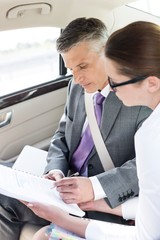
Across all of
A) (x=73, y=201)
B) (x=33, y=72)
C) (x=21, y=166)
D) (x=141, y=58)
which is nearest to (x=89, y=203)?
(x=73, y=201)

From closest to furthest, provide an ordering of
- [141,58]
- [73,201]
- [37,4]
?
[141,58]
[73,201]
[37,4]

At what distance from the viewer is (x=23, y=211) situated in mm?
1539

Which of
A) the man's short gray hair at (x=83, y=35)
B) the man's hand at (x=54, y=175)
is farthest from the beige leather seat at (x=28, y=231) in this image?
the man's short gray hair at (x=83, y=35)

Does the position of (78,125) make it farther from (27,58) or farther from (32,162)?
(27,58)

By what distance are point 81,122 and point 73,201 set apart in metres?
0.41

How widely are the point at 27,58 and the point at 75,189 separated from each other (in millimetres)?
1070

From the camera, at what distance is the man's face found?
1.48m

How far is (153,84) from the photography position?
100 centimetres

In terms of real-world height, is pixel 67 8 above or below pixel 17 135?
above

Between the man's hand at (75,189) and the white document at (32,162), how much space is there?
1.07ft

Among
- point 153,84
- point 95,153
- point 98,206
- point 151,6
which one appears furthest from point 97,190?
point 151,6

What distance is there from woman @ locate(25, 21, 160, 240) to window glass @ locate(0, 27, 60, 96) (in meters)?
1.02

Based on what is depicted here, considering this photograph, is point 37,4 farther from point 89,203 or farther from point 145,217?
point 145,217

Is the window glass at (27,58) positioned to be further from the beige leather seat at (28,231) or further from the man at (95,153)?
the beige leather seat at (28,231)
